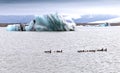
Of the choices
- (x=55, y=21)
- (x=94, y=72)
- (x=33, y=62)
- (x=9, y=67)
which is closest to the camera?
(x=94, y=72)

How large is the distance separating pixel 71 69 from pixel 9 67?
6808 mm

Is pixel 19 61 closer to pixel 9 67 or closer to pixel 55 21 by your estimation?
pixel 9 67

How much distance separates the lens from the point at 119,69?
1860 inches

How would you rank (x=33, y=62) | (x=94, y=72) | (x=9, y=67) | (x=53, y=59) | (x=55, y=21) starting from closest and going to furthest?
(x=94, y=72), (x=9, y=67), (x=33, y=62), (x=53, y=59), (x=55, y=21)

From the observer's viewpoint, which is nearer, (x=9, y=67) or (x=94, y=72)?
(x=94, y=72)

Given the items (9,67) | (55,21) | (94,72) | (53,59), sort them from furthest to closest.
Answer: (55,21) → (53,59) → (9,67) → (94,72)

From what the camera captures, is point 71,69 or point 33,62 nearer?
point 71,69

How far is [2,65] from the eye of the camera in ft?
165

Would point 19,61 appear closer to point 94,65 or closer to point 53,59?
point 53,59

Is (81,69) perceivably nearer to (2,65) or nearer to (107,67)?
(107,67)

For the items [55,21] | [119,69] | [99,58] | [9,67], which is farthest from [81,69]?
[55,21]

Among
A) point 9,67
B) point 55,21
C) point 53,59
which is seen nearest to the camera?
point 9,67

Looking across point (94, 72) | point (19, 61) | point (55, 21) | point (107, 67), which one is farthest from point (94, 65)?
point (55, 21)

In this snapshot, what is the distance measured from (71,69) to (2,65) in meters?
8.19
